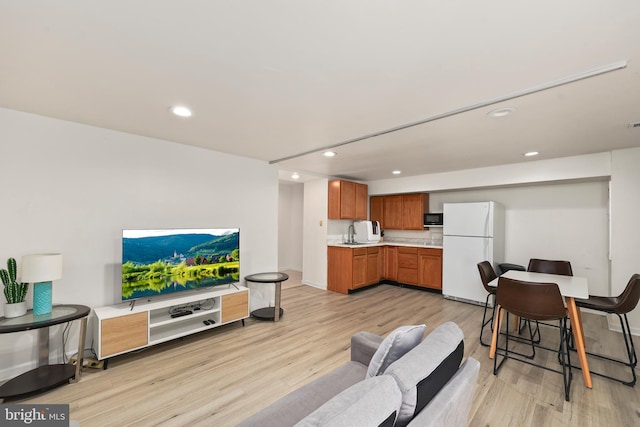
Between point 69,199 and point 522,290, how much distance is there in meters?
4.28

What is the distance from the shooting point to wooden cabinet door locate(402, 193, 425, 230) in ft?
18.7

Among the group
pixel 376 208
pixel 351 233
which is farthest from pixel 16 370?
pixel 376 208

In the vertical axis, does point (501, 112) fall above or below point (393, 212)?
above

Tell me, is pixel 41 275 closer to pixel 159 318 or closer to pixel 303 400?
pixel 159 318

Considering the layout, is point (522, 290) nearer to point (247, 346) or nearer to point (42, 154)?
point (247, 346)

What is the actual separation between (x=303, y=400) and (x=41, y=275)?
234 cm

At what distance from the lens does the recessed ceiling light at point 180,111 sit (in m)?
2.27

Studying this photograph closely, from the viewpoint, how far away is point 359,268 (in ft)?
17.1

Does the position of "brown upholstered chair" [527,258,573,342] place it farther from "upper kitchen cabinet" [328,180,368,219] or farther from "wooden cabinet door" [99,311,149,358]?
"wooden cabinet door" [99,311,149,358]

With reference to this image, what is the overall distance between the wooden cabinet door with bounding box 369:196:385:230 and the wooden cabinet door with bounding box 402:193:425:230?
53cm

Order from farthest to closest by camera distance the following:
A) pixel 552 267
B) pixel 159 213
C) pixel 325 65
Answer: pixel 552 267, pixel 159 213, pixel 325 65

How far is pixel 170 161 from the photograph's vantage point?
325 centimetres

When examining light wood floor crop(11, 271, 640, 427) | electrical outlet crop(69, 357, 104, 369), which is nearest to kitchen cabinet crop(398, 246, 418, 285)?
light wood floor crop(11, 271, 640, 427)

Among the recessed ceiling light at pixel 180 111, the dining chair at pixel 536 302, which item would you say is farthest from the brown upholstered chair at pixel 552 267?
the recessed ceiling light at pixel 180 111
